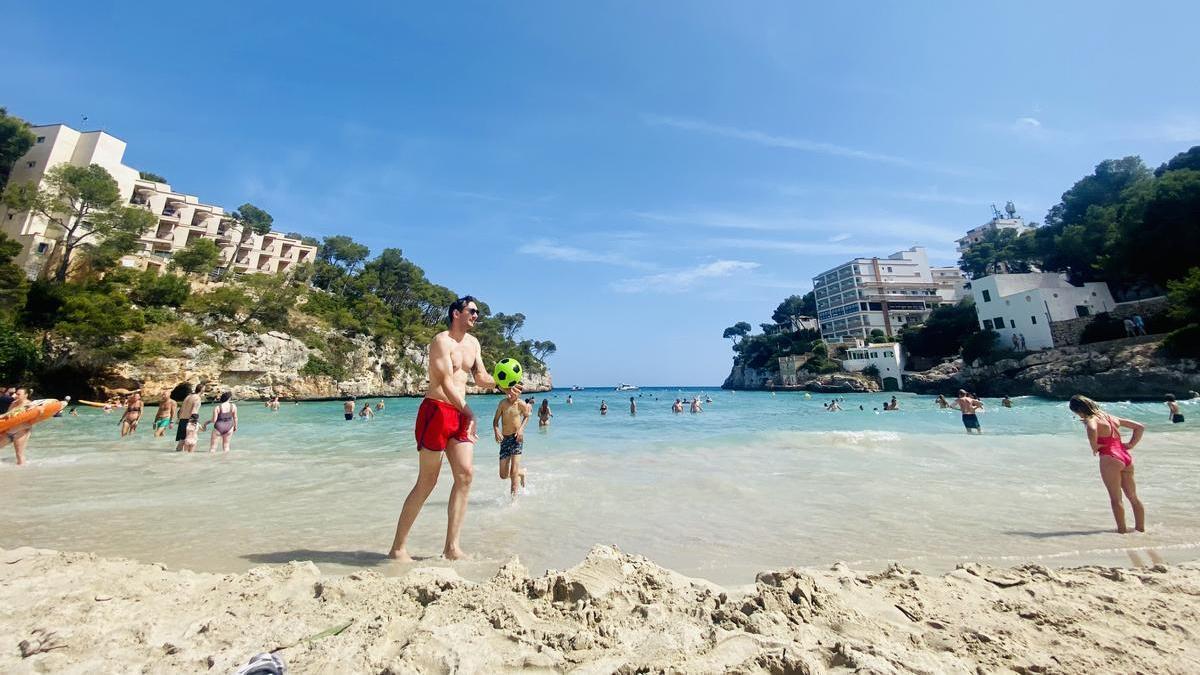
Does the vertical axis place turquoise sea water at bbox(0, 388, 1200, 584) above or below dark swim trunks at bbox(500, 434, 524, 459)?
below

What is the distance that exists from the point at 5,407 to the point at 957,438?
21515 millimetres

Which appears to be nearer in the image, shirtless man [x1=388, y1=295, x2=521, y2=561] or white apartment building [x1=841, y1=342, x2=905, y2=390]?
shirtless man [x1=388, y1=295, x2=521, y2=561]

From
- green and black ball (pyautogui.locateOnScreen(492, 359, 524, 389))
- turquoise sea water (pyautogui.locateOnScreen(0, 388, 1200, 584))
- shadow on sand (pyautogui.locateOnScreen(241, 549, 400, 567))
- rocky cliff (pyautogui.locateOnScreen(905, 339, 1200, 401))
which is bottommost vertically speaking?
shadow on sand (pyautogui.locateOnScreen(241, 549, 400, 567))

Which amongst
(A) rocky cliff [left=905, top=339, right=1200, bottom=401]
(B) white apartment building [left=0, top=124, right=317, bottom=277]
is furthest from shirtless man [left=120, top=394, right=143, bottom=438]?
(A) rocky cliff [left=905, top=339, right=1200, bottom=401]

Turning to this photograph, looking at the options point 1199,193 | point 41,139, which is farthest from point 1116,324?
point 41,139

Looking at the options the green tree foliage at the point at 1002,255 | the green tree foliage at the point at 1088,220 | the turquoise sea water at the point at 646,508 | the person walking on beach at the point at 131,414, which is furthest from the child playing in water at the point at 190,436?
the green tree foliage at the point at 1002,255

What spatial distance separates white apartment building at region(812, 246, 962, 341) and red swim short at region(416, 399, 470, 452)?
3489 inches

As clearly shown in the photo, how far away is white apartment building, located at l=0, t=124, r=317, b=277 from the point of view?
3456 cm

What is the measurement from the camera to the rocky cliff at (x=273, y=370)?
30.1 m

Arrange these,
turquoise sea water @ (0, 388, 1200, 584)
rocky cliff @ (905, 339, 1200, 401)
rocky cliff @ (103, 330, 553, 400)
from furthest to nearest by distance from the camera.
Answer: rocky cliff @ (103, 330, 553, 400) → rocky cliff @ (905, 339, 1200, 401) → turquoise sea water @ (0, 388, 1200, 584)

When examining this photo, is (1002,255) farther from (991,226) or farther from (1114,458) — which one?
(1114,458)

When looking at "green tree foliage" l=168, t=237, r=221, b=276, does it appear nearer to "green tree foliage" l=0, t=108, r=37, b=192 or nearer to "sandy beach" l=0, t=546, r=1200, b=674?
"green tree foliage" l=0, t=108, r=37, b=192

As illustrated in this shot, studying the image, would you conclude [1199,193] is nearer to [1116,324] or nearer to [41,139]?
[1116,324]

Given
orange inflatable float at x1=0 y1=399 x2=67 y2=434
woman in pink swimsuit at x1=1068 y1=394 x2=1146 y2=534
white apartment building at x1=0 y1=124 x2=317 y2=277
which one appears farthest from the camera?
white apartment building at x1=0 y1=124 x2=317 y2=277
